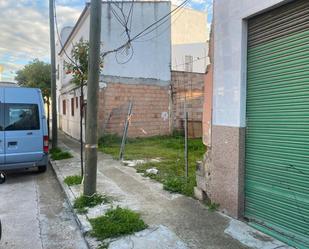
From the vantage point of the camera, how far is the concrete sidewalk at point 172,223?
4.25 meters

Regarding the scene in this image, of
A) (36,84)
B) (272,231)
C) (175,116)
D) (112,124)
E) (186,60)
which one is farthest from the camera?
(186,60)

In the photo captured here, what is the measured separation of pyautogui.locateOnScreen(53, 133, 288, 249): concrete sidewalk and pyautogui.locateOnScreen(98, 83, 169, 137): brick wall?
8.03 meters

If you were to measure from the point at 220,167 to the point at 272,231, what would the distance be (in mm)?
1306

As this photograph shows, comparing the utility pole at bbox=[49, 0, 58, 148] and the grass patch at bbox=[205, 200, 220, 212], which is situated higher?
the utility pole at bbox=[49, 0, 58, 148]

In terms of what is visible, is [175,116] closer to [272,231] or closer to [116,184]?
[116,184]

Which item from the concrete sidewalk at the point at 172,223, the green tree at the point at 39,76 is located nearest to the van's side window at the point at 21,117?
the concrete sidewalk at the point at 172,223

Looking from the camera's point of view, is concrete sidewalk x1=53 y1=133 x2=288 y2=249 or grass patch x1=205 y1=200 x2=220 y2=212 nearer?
concrete sidewalk x1=53 y1=133 x2=288 y2=249

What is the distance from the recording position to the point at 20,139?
8.79 meters

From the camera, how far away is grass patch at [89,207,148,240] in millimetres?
Answer: 4641

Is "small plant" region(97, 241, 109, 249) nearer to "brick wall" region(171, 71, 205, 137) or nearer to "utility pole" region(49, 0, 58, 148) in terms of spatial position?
"utility pole" region(49, 0, 58, 148)

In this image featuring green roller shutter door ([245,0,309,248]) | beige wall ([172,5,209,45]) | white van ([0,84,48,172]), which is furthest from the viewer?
beige wall ([172,5,209,45])

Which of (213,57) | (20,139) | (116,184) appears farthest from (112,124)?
(213,57)

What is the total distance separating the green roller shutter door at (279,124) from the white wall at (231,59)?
113 millimetres

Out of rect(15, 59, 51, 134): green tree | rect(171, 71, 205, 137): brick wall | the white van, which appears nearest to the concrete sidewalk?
the white van
